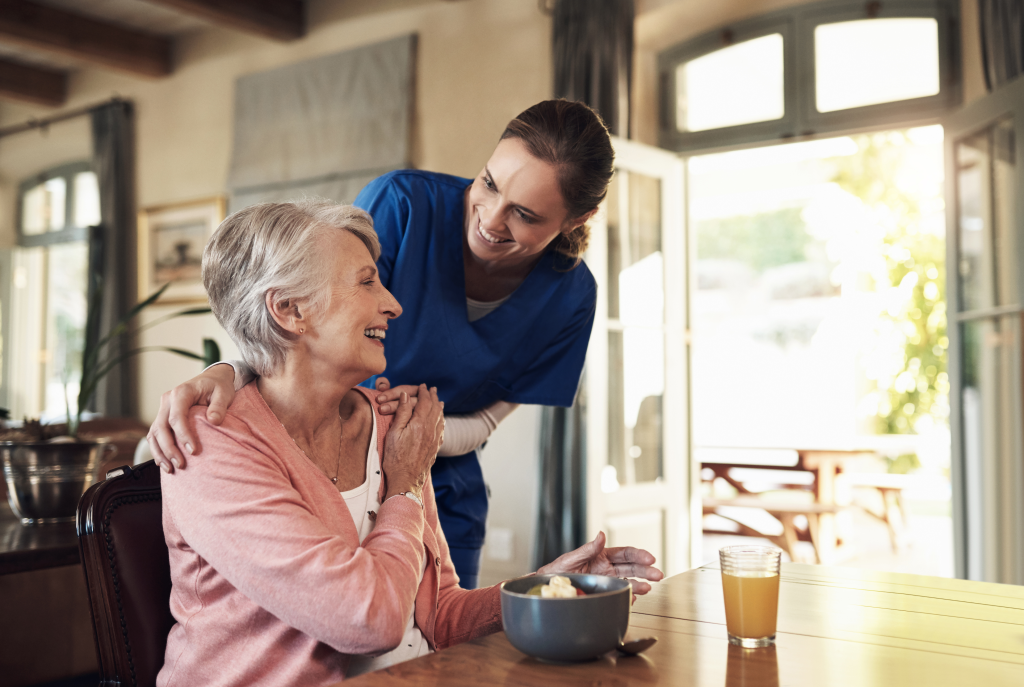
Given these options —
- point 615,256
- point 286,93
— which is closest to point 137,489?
point 615,256

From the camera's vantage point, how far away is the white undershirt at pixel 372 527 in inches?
42.7

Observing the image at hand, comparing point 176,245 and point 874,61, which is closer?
point 874,61

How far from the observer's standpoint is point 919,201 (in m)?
6.84

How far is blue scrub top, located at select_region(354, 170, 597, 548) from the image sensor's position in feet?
5.27

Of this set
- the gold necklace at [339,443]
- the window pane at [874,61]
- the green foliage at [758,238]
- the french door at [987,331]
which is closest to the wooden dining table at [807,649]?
the gold necklace at [339,443]

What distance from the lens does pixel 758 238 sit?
28.5ft

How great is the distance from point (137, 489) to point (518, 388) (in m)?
0.88

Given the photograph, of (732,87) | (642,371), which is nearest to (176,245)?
(642,371)

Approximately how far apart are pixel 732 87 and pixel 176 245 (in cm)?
346

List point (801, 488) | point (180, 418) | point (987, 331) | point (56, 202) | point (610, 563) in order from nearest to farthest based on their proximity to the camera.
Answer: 1. point (180, 418)
2. point (610, 563)
3. point (987, 331)
4. point (801, 488)
5. point (56, 202)

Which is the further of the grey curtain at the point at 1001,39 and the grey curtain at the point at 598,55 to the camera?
the grey curtain at the point at 598,55

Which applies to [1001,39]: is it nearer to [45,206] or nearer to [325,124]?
[325,124]

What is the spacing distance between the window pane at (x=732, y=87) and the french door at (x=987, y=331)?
2.64 feet

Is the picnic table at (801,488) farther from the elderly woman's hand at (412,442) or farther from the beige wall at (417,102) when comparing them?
the elderly woman's hand at (412,442)
